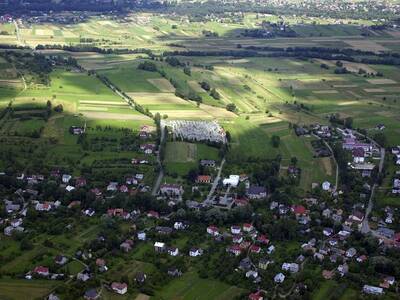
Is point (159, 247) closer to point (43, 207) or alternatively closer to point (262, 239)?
point (262, 239)

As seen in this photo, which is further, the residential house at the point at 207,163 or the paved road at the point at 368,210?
the residential house at the point at 207,163

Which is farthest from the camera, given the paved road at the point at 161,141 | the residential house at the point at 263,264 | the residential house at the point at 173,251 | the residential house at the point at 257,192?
the paved road at the point at 161,141

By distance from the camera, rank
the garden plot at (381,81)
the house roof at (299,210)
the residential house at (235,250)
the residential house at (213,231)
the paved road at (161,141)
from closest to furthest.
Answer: the residential house at (235,250), the residential house at (213,231), the house roof at (299,210), the paved road at (161,141), the garden plot at (381,81)

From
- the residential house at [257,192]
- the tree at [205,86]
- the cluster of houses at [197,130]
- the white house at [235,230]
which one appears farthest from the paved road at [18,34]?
the white house at [235,230]

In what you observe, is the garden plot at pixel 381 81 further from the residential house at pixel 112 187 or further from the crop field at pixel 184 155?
the residential house at pixel 112 187

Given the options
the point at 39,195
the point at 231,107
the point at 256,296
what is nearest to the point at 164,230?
the point at 256,296

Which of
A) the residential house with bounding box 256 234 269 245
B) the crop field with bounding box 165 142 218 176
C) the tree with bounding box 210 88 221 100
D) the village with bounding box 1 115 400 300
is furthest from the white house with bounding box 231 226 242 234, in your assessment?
the tree with bounding box 210 88 221 100

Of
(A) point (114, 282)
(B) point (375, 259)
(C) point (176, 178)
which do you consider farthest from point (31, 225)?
(B) point (375, 259)

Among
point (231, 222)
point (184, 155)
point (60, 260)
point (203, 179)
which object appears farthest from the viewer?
point (184, 155)
